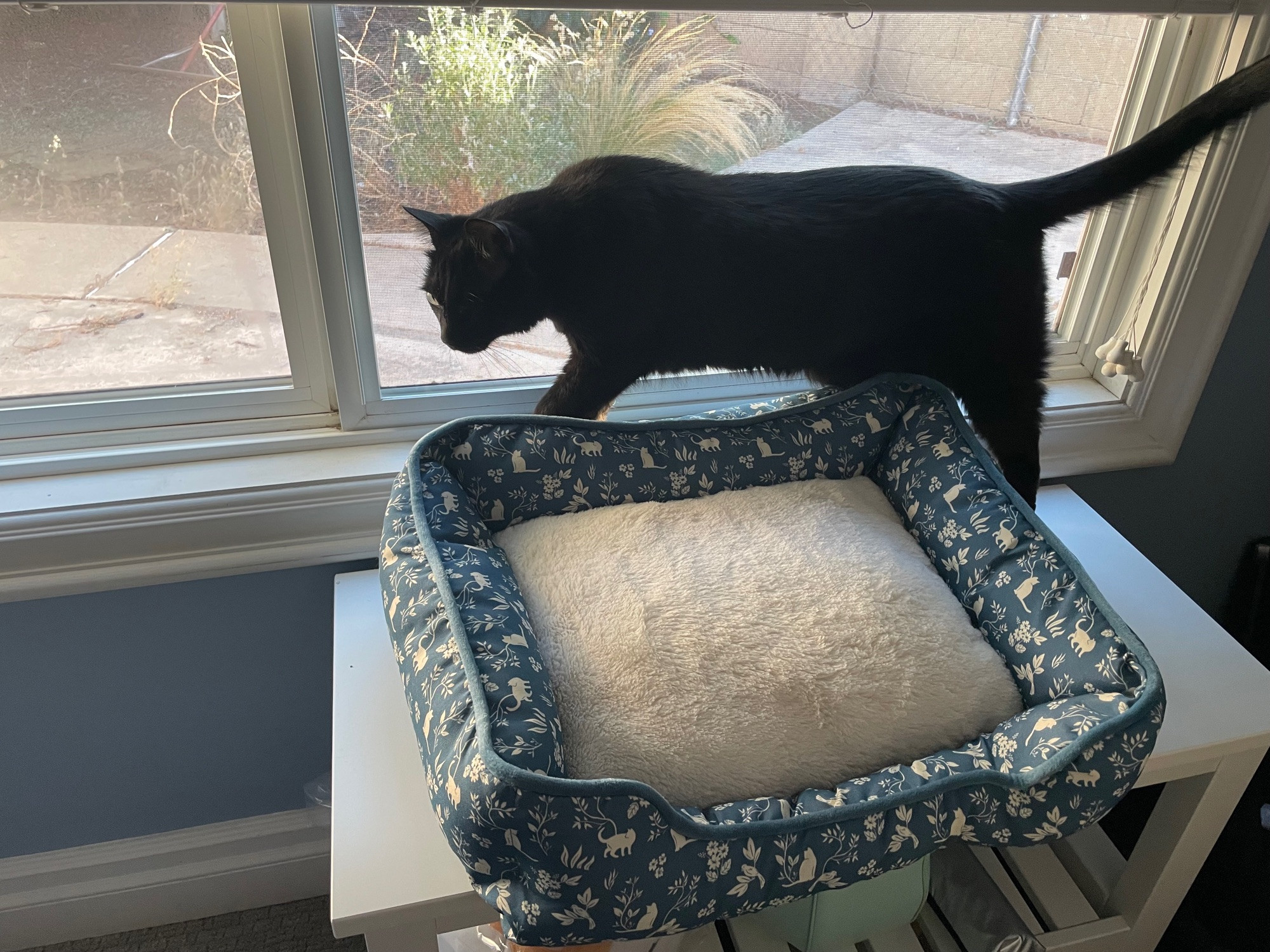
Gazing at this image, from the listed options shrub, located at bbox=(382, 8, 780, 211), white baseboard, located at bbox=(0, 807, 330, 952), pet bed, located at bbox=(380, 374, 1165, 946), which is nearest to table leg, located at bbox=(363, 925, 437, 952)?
pet bed, located at bbox=(380, 374, 1165, 946)

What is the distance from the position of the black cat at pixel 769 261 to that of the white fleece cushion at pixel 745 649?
0.19 metres

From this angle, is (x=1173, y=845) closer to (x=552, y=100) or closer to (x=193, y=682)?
(x=552, y=100)

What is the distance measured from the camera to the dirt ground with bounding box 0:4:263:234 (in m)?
0.82

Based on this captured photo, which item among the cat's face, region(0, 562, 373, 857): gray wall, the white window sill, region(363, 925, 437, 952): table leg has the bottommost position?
region(0, 562, 373, 857): gray wall

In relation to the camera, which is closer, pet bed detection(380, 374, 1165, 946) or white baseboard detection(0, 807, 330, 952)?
pet bed detection(380, 374, 1165, 946)

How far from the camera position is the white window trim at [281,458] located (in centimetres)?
95

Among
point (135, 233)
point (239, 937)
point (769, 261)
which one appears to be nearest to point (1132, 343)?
point (769, 261)

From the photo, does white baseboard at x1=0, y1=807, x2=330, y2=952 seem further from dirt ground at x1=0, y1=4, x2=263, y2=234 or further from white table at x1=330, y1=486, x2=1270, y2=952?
dirt ground at x1=0, y1=4, x2=263, y2=234

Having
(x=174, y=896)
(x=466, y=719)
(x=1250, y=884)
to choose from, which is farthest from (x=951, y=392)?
(x=174, y=896)

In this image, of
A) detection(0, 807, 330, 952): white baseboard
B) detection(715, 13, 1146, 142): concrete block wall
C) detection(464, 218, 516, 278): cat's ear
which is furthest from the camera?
detection(0, 807, 330, 952): white baseboard

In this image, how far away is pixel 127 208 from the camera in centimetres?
92

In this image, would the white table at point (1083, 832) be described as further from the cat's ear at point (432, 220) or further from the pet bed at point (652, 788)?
the cat's ear at point (432, 220)

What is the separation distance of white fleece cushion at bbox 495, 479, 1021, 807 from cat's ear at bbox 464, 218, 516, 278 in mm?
256

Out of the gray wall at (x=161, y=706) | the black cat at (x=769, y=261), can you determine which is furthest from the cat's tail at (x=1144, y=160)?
the gray wall at (x=161, y=706)
